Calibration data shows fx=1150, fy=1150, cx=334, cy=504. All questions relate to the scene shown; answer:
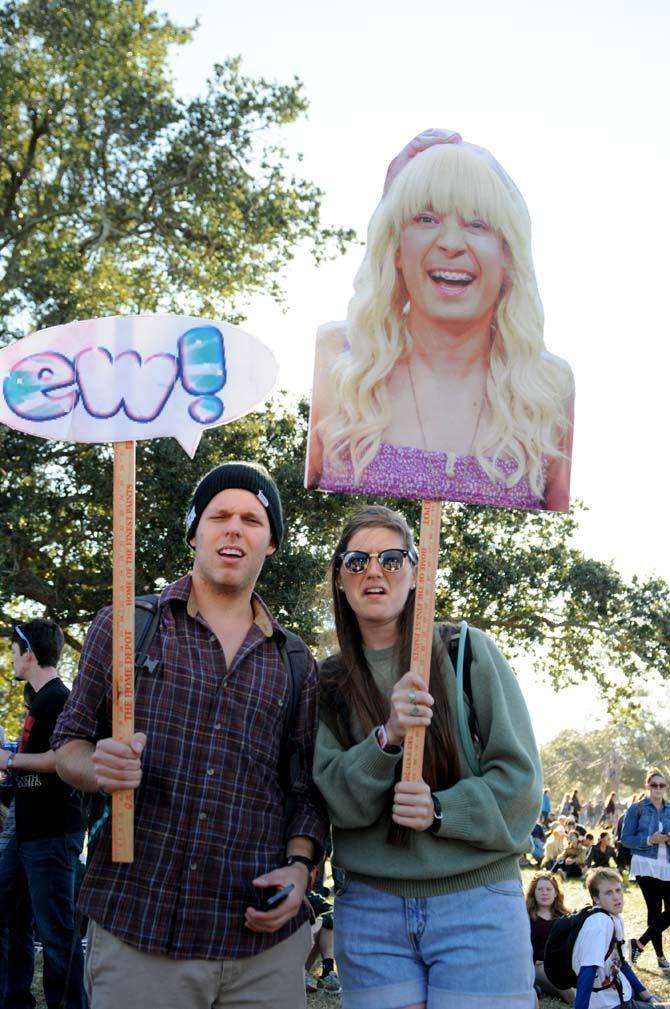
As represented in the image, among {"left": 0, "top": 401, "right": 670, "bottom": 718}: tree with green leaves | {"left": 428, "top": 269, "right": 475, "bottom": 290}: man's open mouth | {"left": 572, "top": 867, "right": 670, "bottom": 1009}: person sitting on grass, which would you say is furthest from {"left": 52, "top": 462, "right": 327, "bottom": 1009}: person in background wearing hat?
{"left": 0, "top": 401, "right": 670, "bottom": 718}: tree with green leaves

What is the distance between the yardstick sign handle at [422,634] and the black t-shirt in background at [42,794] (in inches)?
111

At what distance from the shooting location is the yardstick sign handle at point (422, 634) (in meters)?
3.02

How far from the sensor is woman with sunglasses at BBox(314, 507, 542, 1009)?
9.48 feet

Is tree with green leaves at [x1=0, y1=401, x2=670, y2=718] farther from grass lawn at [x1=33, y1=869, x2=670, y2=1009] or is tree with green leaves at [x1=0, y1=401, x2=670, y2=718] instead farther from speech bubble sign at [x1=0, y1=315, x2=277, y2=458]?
speech bubble sign at [x1=0, y1=315, x2=277, y2=458]

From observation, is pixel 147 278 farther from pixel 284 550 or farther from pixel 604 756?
pixel 604 756

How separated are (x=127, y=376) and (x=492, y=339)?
3.80 feet

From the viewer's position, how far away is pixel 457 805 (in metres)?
2.96

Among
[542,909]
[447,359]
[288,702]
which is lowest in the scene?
[542,909]

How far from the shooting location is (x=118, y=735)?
2912 millimetres

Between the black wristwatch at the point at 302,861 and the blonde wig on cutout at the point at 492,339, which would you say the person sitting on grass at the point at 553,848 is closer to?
the blonde wig on cutout at the point at 492,339

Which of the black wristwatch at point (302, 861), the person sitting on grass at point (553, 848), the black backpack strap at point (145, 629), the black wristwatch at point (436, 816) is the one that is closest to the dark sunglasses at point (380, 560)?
the black backpack strap at point (145, 629)

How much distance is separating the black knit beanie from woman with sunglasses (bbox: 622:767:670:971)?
721 cm

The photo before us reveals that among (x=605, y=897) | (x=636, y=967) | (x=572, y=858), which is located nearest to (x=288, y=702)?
(x=605, y=897)

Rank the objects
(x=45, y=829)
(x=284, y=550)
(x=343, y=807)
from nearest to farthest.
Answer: (x=343, y=807), (x=45, y=829), (x=284, y=550)
